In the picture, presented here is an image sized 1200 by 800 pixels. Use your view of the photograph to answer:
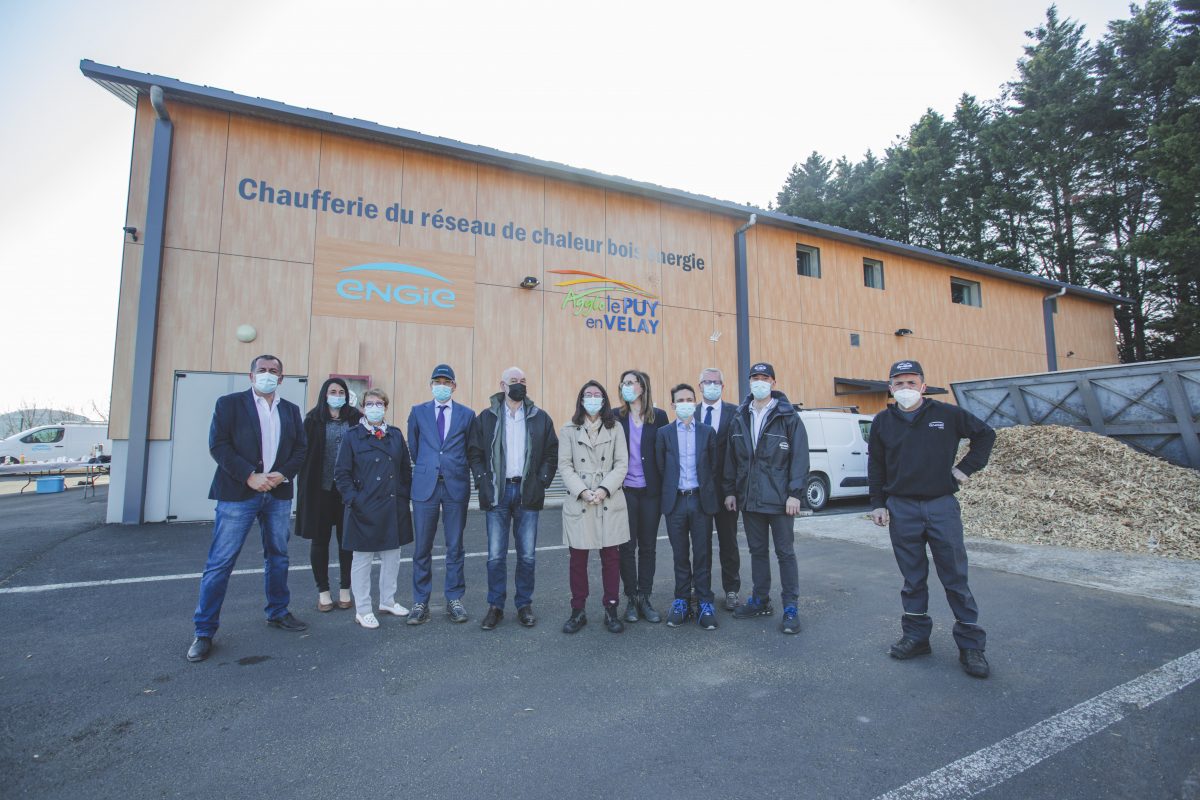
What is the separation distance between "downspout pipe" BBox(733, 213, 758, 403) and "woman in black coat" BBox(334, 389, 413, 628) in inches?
384

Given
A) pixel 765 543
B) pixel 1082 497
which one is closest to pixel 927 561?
pixel 765 543

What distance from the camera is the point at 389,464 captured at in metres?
4.19

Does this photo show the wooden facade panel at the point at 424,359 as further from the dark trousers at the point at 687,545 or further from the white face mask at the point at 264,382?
the dark trousers at the point at 687,545

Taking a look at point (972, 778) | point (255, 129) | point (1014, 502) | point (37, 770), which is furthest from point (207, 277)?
point (1014, 502)

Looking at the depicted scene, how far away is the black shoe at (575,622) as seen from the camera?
3.79 metres

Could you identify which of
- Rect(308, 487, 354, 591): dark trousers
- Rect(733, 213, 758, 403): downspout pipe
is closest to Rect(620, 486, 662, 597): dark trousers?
Rect(308, 487, 354, 591): dark trousers

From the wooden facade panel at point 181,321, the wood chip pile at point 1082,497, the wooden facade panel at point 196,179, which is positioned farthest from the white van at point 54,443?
the wood chip pile at point 1082,497

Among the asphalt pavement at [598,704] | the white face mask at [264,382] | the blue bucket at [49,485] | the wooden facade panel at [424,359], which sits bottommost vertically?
the asphalt pavement at [598,704]

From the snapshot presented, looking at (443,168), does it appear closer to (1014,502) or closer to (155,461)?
(155,461)

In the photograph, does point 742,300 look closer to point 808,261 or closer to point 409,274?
point 808,261

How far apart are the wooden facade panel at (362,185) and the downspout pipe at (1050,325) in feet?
70.2

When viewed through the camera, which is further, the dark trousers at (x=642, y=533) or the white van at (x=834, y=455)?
the white van at (x=834, y=455)

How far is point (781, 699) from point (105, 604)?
5.10m

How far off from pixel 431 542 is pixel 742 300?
424 inches
